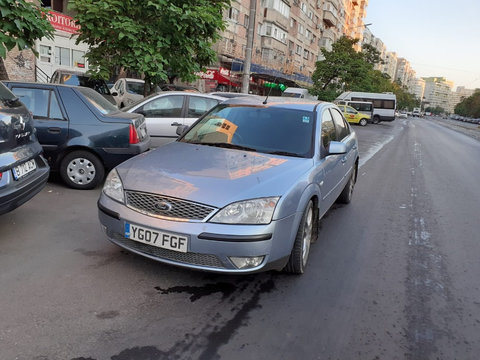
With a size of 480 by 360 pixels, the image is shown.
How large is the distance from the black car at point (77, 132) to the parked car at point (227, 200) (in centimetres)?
201

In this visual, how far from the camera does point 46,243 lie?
4.03 m

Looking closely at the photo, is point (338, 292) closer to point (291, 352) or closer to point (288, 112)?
point (291, 352)

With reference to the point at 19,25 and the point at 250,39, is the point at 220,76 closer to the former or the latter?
the point at 250,39

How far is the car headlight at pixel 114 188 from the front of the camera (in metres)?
3.38

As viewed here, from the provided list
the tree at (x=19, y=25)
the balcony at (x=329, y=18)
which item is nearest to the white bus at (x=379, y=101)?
the balcony at (x=329, y=18)

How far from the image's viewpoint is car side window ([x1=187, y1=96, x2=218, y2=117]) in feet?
27.4

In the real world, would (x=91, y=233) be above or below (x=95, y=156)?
below

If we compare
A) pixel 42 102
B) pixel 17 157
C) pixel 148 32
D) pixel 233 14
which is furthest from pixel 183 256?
pixel 233 14

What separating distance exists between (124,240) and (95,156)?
3041 millimetres

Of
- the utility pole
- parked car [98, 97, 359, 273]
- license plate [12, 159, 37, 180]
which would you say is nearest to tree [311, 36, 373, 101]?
the utility pole

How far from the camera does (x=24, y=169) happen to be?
396 cm

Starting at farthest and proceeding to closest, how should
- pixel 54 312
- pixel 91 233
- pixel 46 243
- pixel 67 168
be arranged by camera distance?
pixel 67 168 < pixel 91 233 < pixel 46 243 < pixel 54 312

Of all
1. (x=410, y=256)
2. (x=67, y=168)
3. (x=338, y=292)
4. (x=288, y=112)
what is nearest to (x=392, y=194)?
(x=410, y=256)

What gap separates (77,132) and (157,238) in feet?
11.2
